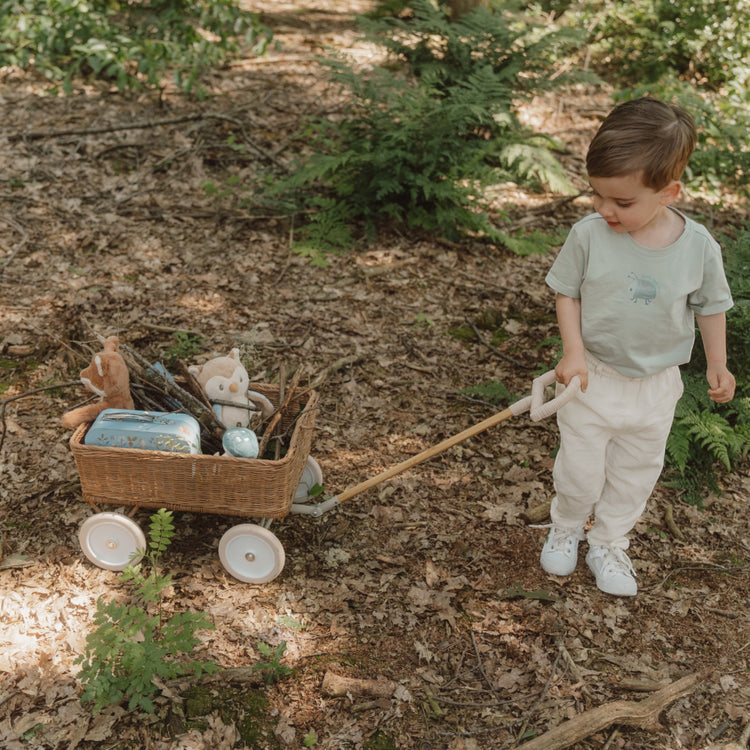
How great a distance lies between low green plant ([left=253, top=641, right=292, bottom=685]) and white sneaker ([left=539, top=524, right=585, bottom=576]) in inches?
55.3

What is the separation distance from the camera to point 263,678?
296cm

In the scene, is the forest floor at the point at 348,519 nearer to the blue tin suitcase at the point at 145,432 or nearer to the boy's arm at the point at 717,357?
the blue tin suitcase at the point at 145,432

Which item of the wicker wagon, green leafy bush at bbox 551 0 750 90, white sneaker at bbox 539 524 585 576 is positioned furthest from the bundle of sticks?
green leafy bush at bbox 551 0 750 90

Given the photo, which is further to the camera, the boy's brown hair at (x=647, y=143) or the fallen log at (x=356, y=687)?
the fallen log at (x=356, y=687)

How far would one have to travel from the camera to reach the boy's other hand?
9.57ft

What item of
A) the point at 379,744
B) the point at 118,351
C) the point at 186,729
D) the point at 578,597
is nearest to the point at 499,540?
the point at 578,597

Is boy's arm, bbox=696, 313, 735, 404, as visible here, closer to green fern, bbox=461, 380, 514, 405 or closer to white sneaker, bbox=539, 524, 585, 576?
white sneaker, bbox=539, 524, 585, 576

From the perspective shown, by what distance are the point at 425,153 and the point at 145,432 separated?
12.9 ft

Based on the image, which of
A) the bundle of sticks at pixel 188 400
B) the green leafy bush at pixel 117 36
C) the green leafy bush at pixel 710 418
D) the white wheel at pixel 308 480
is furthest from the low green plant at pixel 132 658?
the green leafy bush at pixel 117 36

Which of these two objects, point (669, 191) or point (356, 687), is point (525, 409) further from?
point (356, 687)

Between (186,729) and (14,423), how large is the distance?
232 centimetres

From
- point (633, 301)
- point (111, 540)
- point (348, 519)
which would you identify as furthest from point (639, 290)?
point (111, 540)

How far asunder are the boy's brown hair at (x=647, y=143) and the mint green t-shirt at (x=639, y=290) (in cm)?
33

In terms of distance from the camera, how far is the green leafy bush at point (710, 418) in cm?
388
